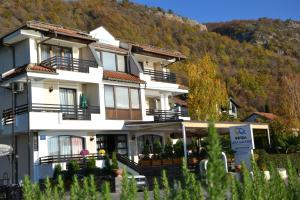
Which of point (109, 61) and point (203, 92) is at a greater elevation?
point (109, 61)

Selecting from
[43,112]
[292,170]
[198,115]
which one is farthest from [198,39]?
[292,170]

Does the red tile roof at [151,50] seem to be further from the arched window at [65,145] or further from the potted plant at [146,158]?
the arched window at [65,145]

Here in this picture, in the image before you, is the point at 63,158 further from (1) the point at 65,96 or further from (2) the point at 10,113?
(2) the point at 10,113

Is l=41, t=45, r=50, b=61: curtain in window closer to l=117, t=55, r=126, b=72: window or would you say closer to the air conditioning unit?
the air conditioning unit

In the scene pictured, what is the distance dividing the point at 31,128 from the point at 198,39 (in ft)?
268

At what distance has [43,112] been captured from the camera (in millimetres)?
28609

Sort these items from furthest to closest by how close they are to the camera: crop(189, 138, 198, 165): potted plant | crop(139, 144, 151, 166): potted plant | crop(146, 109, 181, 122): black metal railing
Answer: crop(146, 109, 181, 122): black metal railing < crop(139, 144, 151, 166): potted plant < crop(189, 138, 198, 165): potted plant

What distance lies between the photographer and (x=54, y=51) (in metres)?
31.4

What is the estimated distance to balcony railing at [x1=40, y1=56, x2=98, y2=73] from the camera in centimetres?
3023

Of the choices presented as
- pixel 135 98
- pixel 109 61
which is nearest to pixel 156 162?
pixel 135 98

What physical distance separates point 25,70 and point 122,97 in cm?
815

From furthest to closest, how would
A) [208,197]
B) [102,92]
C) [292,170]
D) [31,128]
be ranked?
[102,92] → [31,128] → [292,170] → [208,197]

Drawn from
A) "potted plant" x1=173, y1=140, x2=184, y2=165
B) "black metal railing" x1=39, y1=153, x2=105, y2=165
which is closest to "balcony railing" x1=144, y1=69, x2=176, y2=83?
"potted plant" x1=173, y1=140, x2=184, y2=165

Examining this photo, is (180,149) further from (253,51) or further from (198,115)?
(253,51)
